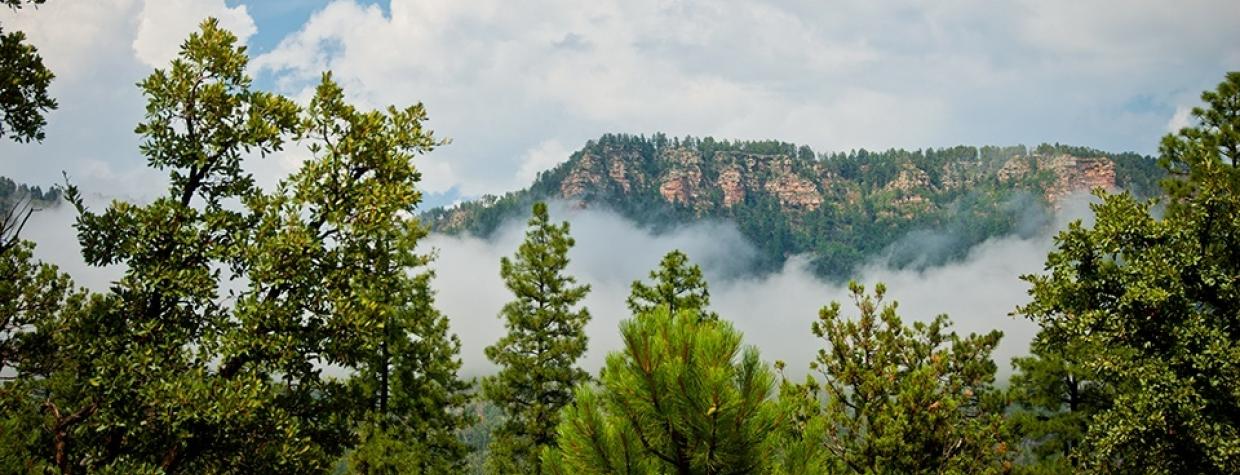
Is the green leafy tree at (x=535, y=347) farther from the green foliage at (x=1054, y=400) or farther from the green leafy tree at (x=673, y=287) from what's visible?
the green foliage at (x=1054, y=400)

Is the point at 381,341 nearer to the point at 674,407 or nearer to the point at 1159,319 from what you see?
the point at 674,407

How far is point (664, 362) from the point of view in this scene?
6.79 metres

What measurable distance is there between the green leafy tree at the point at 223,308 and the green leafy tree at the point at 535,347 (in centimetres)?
2066

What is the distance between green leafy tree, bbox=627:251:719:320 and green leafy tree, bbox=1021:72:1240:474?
43.2 feet

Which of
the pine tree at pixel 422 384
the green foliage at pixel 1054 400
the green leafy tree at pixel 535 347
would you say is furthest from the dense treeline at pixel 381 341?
the green leafy tree at pixel 535 347

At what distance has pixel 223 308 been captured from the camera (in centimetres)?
857

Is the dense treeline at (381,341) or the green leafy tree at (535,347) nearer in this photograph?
the dense treeline at (381,341)

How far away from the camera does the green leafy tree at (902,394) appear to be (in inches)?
453

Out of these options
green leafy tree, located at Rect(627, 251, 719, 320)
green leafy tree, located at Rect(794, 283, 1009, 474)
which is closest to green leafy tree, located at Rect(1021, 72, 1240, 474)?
green leafy tree, located at Rect(794, 283, 1009, 474)

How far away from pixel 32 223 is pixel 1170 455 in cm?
1633

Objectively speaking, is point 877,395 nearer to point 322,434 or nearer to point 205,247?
point 322,434

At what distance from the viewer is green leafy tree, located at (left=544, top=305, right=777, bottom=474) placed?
22.1 feet

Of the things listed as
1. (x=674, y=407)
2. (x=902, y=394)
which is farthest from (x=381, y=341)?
(x=902, y=394)

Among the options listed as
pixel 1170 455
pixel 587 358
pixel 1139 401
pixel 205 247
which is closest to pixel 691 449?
pixel 205 247
